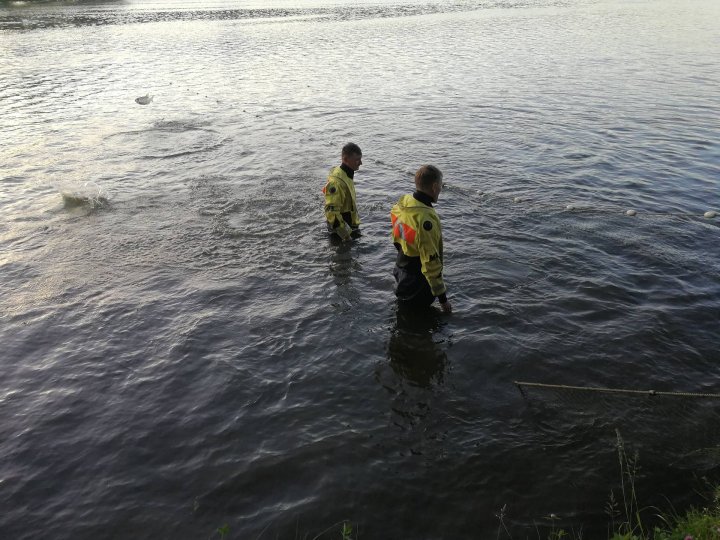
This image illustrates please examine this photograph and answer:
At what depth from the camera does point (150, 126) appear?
64.7ft

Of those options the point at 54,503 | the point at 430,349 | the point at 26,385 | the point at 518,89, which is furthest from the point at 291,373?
the point at 518,89

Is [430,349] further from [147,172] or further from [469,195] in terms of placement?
[147,172]

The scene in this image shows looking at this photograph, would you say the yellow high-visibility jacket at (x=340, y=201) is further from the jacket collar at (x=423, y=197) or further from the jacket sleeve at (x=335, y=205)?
the jacket collar at (x=423, y=197)

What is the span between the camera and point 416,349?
7.38m

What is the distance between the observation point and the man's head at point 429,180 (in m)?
6.66

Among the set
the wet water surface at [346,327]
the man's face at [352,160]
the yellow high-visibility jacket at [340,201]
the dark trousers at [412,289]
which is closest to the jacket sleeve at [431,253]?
→ the dark trousers at [412,289]

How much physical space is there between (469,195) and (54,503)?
10294 mm

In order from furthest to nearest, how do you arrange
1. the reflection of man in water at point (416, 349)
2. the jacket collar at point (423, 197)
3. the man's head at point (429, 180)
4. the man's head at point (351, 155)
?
A: the man's head at point (351, 155) → the reflection of man in water at point (416, 349) → the jacket collar at point (423, 197) → the man's head at point (429, 180)

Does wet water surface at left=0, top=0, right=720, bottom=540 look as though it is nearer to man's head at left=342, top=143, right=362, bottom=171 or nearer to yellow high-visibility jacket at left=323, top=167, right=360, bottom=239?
yellow high-visibility jacket at left=323, top=167, right=360, bottom=239

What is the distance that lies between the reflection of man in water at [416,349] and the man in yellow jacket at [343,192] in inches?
96.3

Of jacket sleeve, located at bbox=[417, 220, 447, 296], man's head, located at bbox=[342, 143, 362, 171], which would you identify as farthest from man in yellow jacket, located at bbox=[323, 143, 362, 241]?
jacket sleeve, located at bbox=[417, 220, 447, 296]

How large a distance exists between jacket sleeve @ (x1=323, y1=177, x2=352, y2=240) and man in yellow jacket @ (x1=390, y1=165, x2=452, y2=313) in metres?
2.57

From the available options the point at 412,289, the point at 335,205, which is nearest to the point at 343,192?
the point at 335,205

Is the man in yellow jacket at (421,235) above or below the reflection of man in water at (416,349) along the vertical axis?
above
